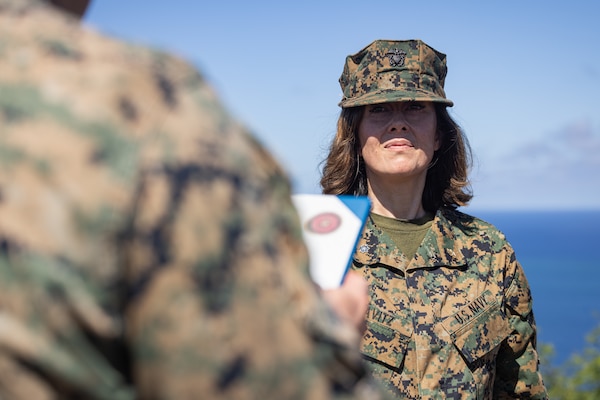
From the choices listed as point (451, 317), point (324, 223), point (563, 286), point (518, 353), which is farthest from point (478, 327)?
point (563, 286)

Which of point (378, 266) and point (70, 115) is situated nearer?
point (70, 115)

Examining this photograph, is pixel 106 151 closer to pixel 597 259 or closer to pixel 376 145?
pixel 376 145

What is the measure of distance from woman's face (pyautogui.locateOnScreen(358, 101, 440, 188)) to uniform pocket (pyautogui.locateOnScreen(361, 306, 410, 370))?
0.77 metres

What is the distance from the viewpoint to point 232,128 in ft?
3.27

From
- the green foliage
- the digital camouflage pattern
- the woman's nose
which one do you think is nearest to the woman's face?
the woman's nose

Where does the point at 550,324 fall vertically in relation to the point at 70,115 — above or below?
below

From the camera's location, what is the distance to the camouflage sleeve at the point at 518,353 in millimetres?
3576

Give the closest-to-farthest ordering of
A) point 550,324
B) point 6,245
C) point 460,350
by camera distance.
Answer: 1. point 6,245
2. point 460,350
3. point 550,324

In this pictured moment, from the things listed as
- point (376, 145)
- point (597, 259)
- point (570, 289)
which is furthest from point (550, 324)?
point (376, 145)

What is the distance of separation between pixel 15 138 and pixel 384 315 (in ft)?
8.79

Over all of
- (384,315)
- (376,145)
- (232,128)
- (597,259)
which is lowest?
(597,259)

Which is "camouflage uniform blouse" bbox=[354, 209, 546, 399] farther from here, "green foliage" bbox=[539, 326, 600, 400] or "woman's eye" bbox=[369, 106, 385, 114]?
"green foliage" bbox=[539, 326, 600, 400]

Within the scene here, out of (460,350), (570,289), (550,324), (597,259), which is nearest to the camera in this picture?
(460,350)

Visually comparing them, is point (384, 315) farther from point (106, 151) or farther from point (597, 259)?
point (597, 259)
